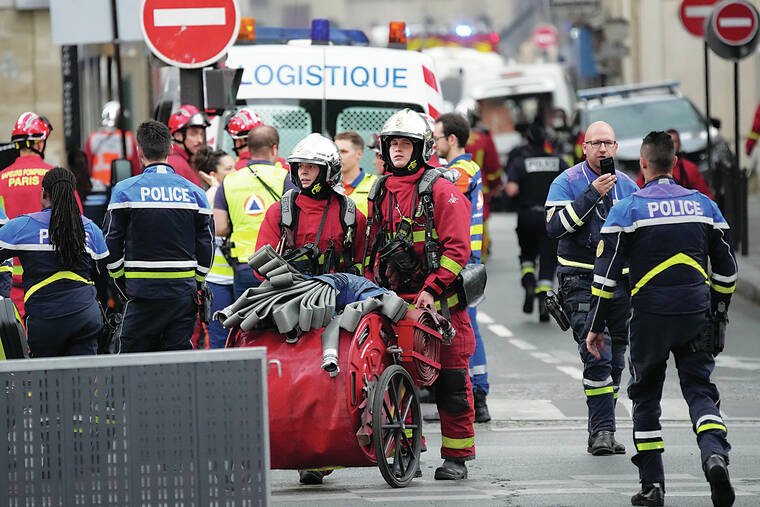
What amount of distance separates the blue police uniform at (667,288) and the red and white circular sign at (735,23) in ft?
39.1

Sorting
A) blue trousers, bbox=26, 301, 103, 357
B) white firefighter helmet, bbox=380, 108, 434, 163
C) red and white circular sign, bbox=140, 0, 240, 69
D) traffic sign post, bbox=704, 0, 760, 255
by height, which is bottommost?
blue trousers, bbox=26, 301, 103, 357

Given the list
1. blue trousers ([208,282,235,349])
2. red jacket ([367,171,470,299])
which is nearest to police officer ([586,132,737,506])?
red jacket ([367,171,470,299])

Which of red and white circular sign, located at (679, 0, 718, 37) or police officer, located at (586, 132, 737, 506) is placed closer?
police officer, located at (586, 132, 737, 506)

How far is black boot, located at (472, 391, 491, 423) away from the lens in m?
11.1

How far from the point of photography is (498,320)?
55.4ft

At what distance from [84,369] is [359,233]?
3.24 metres

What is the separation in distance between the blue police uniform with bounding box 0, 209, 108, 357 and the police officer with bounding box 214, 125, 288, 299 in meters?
1.54

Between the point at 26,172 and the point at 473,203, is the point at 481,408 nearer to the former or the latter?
the point at 473,203

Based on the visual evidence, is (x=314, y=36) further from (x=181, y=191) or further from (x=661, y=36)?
(x=661, y=36)

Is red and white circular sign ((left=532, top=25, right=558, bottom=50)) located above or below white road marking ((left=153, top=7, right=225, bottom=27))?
above

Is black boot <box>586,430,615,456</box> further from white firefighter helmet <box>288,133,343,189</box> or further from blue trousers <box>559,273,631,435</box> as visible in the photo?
white firefighter helmet <box>288,133,343,189</box>

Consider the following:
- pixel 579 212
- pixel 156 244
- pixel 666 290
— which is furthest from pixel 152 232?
pixel 666 290

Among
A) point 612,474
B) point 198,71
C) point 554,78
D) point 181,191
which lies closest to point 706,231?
point 612,474

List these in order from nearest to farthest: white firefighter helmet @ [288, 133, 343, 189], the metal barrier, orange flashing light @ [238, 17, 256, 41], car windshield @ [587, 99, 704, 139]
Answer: the metal barrier < white firefighter helmet @ [288, 133, 343, 189] < orange flashing light @ [238, 17, 256, 41] < car windshield @ [587, 99, 704, 139]
